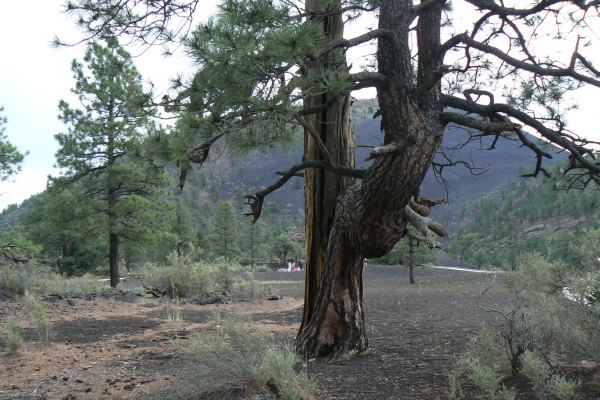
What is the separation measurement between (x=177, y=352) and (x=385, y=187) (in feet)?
11.9

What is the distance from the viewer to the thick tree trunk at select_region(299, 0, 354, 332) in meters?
6.01

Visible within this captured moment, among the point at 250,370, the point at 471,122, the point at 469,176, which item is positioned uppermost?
the point at 469,176

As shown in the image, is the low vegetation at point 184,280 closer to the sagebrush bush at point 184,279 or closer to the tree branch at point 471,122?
the sagebrush bush at point 184,279

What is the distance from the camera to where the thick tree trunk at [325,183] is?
6012 mm

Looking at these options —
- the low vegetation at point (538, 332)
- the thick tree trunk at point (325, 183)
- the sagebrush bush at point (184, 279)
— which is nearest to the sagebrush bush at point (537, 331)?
the low vegetation at point (538, 332)

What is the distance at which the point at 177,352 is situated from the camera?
259 inches

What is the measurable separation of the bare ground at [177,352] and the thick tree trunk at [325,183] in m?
1.10

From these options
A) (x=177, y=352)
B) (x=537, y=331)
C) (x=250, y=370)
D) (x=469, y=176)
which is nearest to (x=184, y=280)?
(x=177, y=352)

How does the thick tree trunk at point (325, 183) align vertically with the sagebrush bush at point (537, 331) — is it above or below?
above

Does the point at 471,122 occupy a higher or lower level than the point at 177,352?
higher

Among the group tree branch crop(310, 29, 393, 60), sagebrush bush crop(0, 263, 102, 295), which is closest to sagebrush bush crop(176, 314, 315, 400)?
tree branch crop(310, 29, 393, 60)

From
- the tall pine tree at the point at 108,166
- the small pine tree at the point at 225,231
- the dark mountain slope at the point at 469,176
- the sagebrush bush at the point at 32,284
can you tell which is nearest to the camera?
the sagebrush bush at the point at 32,284

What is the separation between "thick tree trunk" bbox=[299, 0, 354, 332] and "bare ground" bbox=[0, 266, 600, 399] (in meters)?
1.10

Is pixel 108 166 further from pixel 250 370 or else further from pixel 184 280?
pixel 250 370
